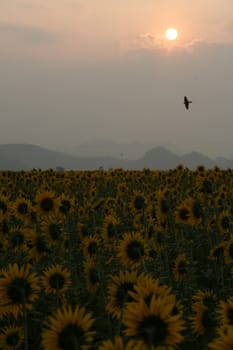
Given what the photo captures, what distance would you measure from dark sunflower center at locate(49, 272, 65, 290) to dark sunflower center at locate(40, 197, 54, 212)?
13.5 ft

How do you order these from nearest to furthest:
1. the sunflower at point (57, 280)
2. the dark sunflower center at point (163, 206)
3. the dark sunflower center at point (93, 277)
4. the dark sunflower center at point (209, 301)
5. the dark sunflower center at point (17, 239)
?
1. the dark sunflower center at point (209, 301)
2. the sunflower at point (57, 280)
3. the dark sunflower center at point (93, 277)
4. the dark sunflower center at point (17, 239)
5. the dark sunflower center at point (163, 206)

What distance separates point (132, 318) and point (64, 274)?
3.48m

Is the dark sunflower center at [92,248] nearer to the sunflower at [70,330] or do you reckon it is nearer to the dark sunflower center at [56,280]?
the dark sunflower center at [56,280]

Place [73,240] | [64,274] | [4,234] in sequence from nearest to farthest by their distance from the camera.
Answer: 1. [64,274]
2. [4,234]
3. [73,240]

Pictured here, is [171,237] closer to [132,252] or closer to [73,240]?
[73,240]

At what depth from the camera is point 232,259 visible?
7.93 meters

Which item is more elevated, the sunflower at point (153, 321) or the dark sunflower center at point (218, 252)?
the dark sunflower center at point (218, 252)

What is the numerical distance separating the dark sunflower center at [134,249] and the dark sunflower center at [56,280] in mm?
892

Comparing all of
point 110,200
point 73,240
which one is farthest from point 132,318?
point 110,200

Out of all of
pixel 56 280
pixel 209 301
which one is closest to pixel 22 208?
pixel 56 280

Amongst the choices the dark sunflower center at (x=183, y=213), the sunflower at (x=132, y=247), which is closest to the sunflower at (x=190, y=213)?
the dark sunflower center at (x=183, y=213)

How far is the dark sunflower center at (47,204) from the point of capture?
35.6 ft

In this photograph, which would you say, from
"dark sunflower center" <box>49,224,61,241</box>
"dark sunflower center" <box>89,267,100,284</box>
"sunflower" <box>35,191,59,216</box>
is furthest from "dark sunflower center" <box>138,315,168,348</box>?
"sunflower" <box>35,191,59,216</box>

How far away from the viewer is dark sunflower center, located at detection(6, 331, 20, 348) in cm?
591
